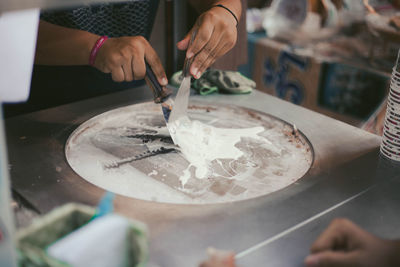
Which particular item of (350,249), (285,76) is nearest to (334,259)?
(350,249)

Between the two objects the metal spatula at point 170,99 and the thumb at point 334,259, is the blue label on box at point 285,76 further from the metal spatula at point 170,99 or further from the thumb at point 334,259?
the thumb at point 334,259

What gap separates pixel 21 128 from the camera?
130cm

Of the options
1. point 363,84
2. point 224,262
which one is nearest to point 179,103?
point 224,262

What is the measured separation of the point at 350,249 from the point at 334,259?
2.0 inches

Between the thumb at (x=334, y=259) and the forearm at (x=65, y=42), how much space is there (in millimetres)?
1004

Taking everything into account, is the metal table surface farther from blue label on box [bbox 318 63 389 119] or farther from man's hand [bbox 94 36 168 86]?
blue label on box [bbox 318 63 389 119]

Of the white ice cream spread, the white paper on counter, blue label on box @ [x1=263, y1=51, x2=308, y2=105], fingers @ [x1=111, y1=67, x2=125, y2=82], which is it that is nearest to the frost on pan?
the white ice cream spread

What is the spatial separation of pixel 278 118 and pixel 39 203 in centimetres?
82

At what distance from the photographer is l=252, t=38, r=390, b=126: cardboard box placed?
8.76ft

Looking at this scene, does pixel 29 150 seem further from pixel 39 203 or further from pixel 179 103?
pixel 179 103

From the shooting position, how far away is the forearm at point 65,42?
1388mm

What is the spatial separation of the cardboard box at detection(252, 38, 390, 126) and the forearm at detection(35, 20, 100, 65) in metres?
1.85

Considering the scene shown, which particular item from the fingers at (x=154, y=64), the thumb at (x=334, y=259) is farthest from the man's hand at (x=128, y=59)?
the thumb at (x=334, y=259)

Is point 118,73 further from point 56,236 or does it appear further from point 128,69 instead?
point 56,236
